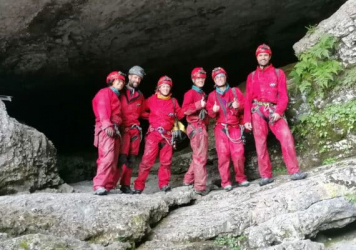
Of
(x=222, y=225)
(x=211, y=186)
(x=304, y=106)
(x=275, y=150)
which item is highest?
(x=304, y=106)

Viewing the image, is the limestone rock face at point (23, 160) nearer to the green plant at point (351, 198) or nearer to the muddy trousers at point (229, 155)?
the muddy trousers at point (229, 155)

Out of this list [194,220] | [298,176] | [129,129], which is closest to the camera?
[194,220]

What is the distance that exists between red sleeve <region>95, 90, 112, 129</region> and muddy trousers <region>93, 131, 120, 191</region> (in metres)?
0.21

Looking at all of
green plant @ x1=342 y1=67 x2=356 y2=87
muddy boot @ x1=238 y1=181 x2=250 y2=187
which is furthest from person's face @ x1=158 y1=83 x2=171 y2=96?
green plant @ x1=342 y1=67 x2=356 y2=87

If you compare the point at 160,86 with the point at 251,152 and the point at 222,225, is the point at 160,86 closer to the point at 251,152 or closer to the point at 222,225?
the point at 251,152

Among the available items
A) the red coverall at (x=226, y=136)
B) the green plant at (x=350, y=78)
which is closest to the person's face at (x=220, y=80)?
the red coverall at (x=226, y=136)

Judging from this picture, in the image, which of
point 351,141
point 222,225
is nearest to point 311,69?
point 351,141

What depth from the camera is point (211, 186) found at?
7.88 metres

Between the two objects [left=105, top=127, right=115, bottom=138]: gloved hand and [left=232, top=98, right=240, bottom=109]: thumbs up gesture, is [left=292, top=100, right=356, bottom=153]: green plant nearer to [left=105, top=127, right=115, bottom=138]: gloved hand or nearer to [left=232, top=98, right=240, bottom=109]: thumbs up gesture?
[left=232, top=98, right=240, bottom=109]: thumbs up gesture

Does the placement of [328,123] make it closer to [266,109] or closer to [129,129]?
[266,109]

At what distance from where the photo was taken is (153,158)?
750cm

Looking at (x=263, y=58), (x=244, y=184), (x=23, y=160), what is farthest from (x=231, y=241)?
(x=23, y=160)

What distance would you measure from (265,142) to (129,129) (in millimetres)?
2677

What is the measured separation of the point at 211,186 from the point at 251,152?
122cm
